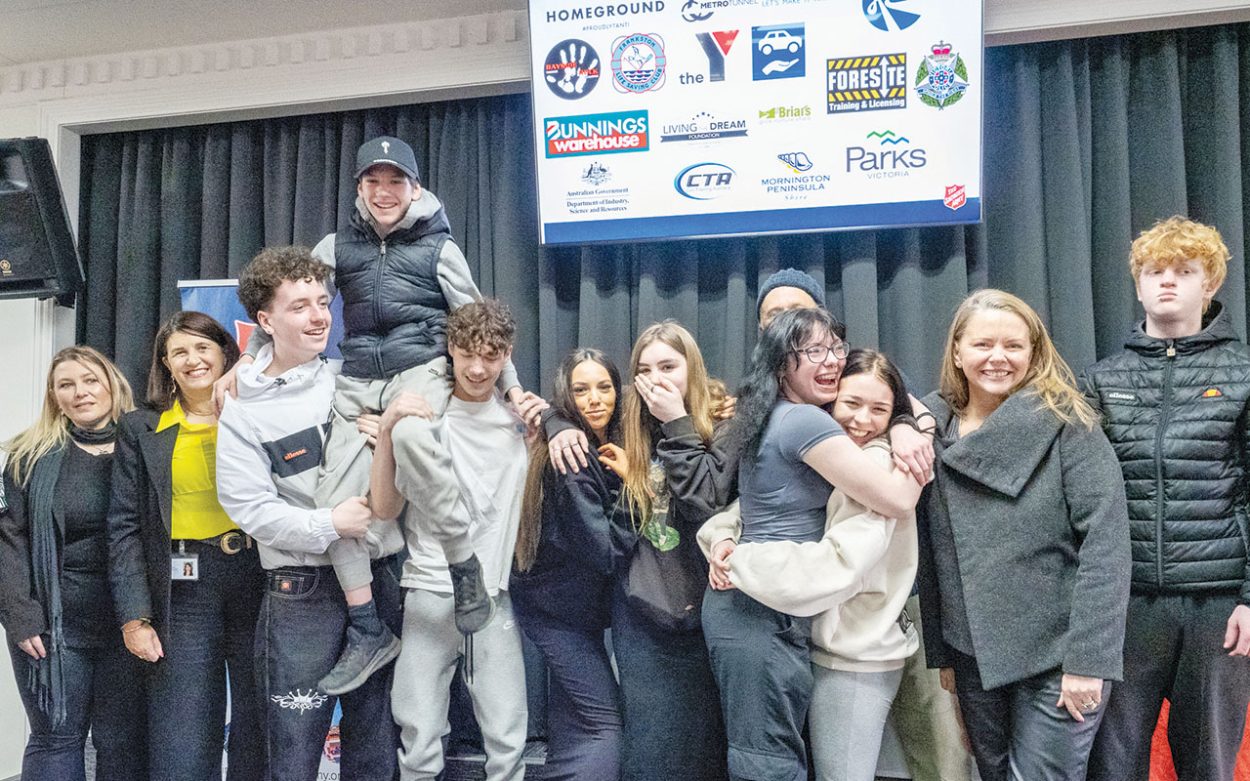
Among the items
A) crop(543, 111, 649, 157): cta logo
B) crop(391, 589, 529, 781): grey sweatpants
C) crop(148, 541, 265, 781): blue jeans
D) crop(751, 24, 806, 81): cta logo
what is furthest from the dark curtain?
crop(148, 541, 265, 781): blue jeans

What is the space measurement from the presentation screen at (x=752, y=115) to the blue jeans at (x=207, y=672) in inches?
61.0

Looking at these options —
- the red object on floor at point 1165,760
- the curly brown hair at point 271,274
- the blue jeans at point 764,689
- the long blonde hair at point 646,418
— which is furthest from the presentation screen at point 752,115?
the red object on floor at point 1165,760

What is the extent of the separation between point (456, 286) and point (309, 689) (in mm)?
1062

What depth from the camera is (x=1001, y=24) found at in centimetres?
290

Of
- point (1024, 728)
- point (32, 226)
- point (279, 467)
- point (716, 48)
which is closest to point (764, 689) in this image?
point (1024, 728)

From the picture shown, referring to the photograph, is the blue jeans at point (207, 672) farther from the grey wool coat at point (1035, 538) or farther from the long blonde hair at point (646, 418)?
the grey wool coat at point (1035, 538)

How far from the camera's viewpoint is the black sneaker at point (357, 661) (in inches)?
79.9

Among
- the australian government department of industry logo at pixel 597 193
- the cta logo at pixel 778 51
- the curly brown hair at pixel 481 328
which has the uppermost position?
the cta logo at pixel 778 51

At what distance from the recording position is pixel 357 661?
2.04 metres

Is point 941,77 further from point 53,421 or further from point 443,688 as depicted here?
point 53,421

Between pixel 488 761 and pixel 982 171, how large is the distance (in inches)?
91.4

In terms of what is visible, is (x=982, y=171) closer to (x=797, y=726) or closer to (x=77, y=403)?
(x=797, y=726)

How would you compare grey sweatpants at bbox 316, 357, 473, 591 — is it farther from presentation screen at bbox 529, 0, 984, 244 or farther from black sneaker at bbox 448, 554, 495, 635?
presentation screen at bbox 529, 0, 984, 244

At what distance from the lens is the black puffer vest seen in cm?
223
